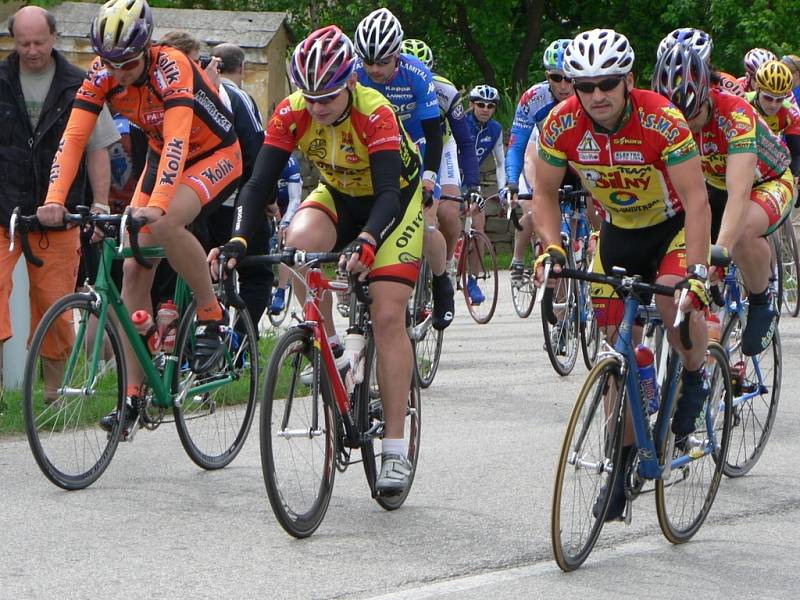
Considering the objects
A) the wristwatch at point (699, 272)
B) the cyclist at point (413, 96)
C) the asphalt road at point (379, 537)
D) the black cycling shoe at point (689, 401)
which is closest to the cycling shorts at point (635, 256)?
the black cycling shoe at point (689, 401)

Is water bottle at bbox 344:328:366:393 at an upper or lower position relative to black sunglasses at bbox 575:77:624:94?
lower

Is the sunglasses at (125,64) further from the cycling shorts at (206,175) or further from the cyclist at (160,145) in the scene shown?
the cycling shorts at (206,175)

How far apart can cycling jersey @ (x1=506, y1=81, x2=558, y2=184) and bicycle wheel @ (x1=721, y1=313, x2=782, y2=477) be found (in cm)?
439

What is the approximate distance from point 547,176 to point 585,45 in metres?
0.59

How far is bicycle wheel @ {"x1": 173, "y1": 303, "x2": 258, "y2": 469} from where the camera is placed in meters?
7.53

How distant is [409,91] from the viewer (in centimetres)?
999

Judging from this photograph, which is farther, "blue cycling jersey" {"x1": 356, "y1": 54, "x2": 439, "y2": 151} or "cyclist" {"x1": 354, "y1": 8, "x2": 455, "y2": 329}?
"blue cycling jersey" {"x1": 356, "y1": 54, "x2": 439, "y2": 151}

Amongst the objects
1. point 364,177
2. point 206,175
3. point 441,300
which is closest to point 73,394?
point 206,175

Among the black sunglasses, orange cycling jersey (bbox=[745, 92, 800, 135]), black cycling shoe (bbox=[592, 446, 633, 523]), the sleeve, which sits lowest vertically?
black cycling shoe (bbox=[592, 446, 633, 523])

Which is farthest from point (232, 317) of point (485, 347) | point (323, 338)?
point (485, 347)

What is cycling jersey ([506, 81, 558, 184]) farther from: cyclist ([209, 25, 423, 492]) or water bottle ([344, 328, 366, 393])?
water bottle ([344, 328, 366, 393])

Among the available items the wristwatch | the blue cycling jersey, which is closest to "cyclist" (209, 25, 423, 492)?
the wristwatch

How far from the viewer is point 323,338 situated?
6316 mm

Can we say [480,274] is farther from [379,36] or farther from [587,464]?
[587,464]
